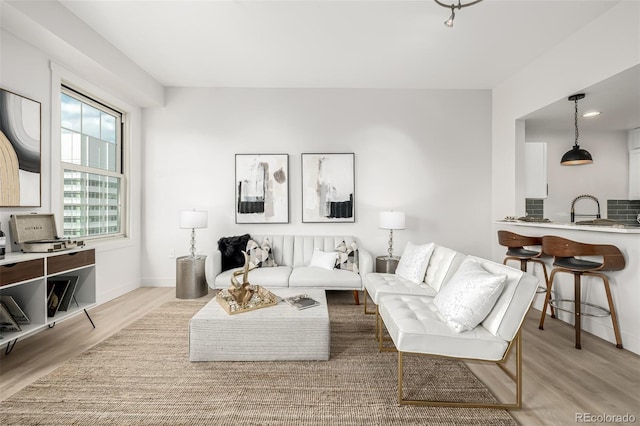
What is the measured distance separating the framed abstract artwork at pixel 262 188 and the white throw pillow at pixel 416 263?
1836 millimetres

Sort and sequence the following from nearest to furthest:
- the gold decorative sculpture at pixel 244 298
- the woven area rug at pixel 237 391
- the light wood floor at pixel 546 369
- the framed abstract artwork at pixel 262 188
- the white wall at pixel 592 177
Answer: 1. the woven area rug at pixel 237 391
2. the light wood floor at pixel 546 369
3. the gold decorative sculpture at pixel 244 298
4. the framed abstract artwork at pixel 262 188
5. the white wall at pixel 592 177

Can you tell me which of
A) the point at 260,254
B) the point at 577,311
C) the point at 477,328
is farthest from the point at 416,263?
the point at 260,254

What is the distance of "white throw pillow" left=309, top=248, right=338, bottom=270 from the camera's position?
12.0 ft

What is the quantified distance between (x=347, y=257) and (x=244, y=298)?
5.58 feet

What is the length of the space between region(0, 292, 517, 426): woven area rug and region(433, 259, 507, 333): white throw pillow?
1.62ft

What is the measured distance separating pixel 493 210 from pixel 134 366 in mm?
4691

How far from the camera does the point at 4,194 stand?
234 centimetres

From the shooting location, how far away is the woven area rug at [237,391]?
63.1 inches

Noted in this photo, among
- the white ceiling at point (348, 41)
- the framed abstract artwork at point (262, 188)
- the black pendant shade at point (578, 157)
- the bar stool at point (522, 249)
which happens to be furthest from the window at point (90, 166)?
the black pendant shade at point (578, 157)

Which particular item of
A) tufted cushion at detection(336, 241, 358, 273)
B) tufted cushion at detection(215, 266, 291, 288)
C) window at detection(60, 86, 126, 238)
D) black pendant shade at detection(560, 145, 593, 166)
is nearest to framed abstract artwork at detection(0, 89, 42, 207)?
window at detection(60, 86, 126, 238)

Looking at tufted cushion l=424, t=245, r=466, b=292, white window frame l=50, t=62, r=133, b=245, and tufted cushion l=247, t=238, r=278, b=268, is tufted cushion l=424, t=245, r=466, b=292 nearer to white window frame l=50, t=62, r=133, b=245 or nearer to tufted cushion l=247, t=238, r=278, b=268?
tufted cushion l=247, t=238, r=278, b=268

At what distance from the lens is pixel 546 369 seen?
2098 millimetres

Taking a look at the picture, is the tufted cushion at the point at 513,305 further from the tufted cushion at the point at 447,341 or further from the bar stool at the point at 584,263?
the bar stool at the point at 584,263

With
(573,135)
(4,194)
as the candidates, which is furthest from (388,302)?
(573,135)
